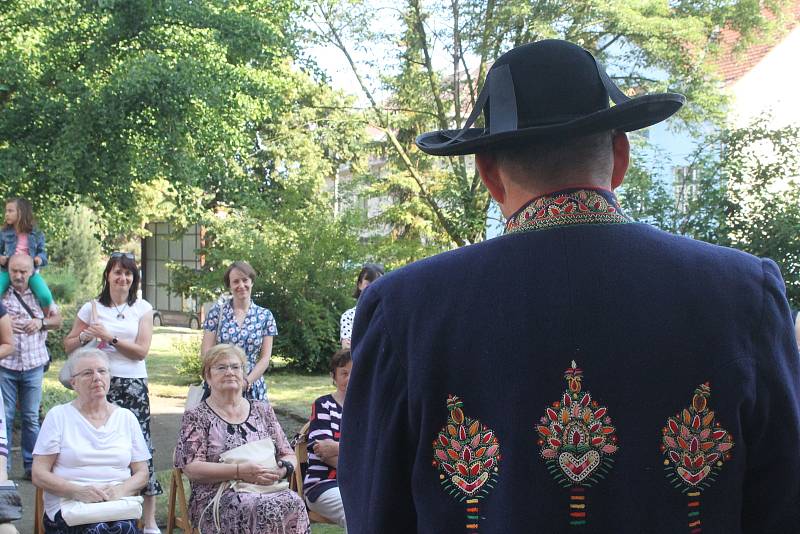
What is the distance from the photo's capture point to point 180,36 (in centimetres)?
945

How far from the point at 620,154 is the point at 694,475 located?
23.2 inches

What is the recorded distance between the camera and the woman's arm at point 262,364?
7.42 metres

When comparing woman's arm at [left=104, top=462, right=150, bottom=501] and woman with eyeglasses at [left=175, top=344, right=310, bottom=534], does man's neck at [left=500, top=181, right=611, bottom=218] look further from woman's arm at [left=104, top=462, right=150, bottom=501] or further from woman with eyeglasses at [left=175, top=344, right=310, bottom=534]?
woman's arm at [left=104, top=462, right=150, bottom=501]

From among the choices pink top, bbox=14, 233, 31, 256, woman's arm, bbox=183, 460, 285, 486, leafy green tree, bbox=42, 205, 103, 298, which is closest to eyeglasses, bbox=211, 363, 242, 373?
woman's arm, bbox=183, 460, 285, 486

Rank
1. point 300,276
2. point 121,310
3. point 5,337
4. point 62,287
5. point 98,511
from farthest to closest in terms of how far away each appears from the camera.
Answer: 1. point 62,287
2. point 300,276
3. point 121,310
4. point 5,337
5. point 98,511

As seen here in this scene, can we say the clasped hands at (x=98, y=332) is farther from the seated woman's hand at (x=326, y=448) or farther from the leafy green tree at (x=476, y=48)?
the leafy green tree at (x=476, y=48)

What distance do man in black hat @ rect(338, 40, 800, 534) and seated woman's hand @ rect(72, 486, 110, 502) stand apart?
4138 mm

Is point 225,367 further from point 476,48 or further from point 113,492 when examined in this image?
point 476,48

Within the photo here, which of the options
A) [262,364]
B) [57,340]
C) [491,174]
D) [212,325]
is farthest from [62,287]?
[491,174]

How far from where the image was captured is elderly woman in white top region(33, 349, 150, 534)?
5.32 m

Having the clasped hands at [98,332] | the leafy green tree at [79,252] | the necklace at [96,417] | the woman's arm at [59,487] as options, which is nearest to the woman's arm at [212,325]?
the clasped hands at [98,332]

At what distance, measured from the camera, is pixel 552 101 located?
166cm

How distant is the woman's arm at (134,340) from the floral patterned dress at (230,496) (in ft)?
4.35

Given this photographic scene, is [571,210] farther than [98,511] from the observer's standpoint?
No
